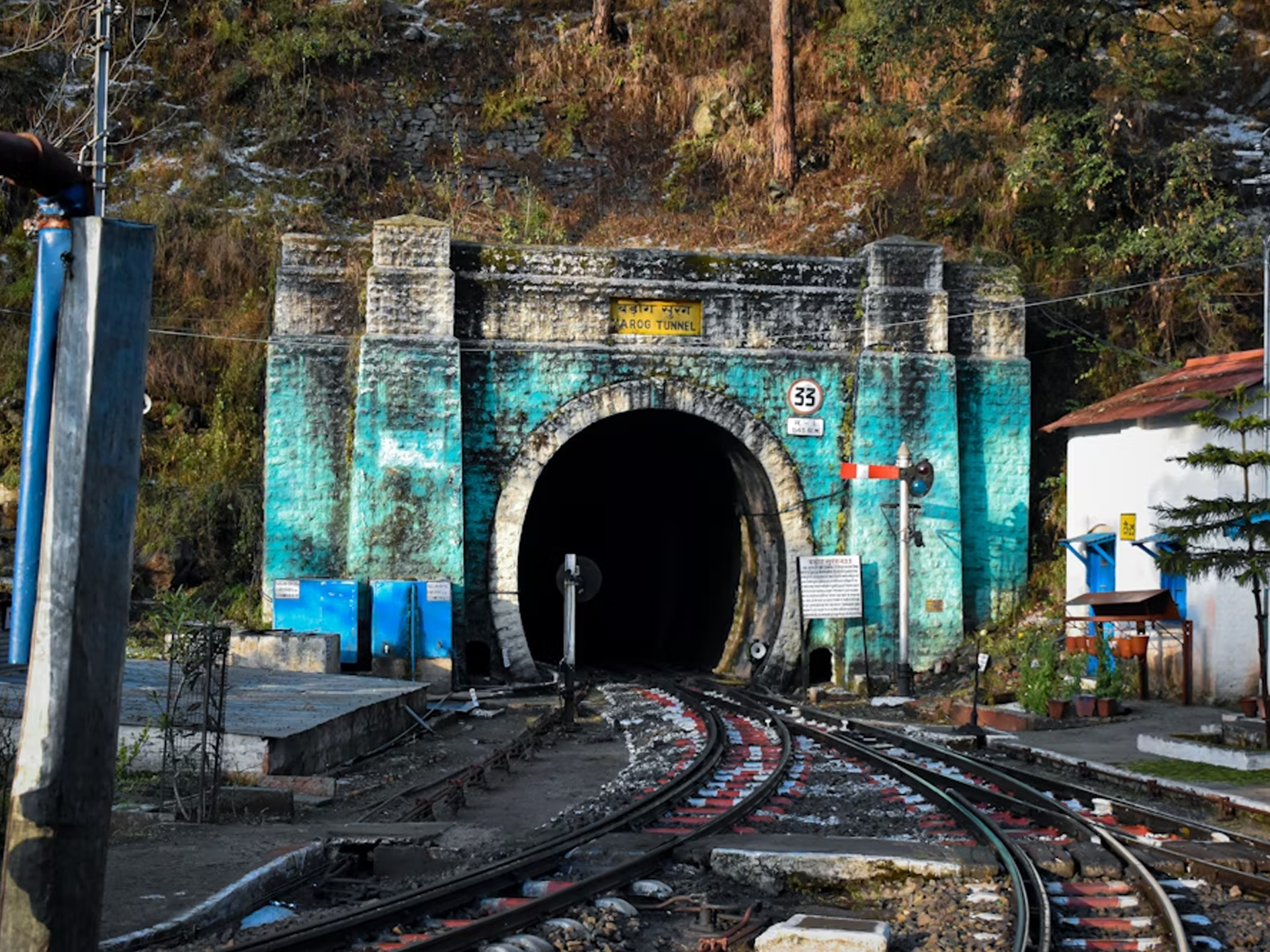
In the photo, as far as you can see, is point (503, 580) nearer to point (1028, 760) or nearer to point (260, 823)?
point (1028, 760)

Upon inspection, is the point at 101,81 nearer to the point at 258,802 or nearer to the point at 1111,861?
the point at 258,802

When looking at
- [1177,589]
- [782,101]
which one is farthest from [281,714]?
[782,101]

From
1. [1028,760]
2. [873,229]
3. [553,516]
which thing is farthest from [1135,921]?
[553,516]

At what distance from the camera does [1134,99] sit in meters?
23.6

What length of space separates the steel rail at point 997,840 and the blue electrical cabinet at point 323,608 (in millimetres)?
6033

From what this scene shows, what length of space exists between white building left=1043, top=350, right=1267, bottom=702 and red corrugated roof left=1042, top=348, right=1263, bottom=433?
18 millimetres

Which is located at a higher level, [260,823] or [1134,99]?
[1134,99]

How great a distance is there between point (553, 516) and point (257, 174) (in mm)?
8819

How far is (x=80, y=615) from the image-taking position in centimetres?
397

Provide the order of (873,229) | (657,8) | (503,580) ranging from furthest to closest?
(657,8) < (873,229) < (503,580)

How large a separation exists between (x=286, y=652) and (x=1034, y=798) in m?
9.86

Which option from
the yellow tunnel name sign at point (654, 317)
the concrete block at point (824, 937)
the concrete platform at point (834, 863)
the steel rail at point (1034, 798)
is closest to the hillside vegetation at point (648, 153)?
the yellow tunnel name sign at point (654, 317)

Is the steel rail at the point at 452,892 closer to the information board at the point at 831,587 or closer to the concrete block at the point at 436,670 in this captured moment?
the concrete block at the point at 436,670

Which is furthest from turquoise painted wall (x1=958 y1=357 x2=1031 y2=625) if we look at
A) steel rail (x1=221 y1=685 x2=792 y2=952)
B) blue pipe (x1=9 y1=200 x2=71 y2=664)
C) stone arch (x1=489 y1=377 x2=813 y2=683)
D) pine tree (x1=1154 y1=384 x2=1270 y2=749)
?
blue pipe (x1=9 y1=200 x2=71 y2=664)
